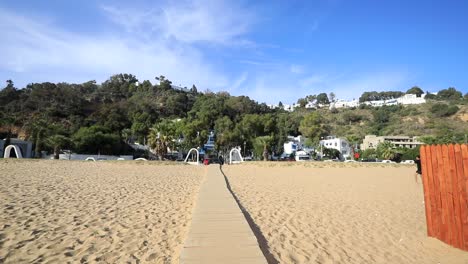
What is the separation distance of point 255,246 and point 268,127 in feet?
209

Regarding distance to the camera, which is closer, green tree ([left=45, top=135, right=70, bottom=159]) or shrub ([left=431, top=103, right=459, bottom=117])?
green tree ([left=45, top=135, right=70, bottom=159])

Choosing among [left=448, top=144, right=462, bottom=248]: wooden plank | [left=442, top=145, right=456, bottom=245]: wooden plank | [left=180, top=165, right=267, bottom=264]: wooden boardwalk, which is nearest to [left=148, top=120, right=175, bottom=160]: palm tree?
[left=180, top=165, right=267, bottom=264]: wooden boardwalk

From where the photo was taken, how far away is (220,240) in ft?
17.5

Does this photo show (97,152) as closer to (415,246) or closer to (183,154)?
(183,154)

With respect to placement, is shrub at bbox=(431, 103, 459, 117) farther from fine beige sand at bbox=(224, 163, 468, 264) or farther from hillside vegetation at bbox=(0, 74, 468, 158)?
fine beige sand at bbox=(224, 163, 468, 264)

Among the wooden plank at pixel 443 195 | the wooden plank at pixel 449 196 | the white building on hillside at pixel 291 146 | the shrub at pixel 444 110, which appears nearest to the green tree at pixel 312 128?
the white building on hillside at pixel 291 146

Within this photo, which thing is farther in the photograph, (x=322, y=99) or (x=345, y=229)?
(x=322, y=99)

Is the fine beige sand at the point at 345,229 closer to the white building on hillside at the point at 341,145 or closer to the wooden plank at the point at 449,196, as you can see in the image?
the wooden plank at the point at 449,196

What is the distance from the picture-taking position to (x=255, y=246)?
5082 millimetres

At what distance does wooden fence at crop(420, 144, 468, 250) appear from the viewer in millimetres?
5750

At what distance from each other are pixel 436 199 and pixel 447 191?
0.40 m

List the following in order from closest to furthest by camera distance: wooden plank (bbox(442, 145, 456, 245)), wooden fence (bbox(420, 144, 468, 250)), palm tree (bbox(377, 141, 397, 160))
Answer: wooden fence (bbox(420, 144, 468, 250))
wooden plank (bbox(442, 145, 456, 245))
palm tree (bbox(377, 141, 397, 160))

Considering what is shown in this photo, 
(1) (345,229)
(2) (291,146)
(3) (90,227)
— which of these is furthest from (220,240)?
(2) (291,146)

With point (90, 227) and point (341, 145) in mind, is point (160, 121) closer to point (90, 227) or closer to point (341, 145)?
point (341, 145)
